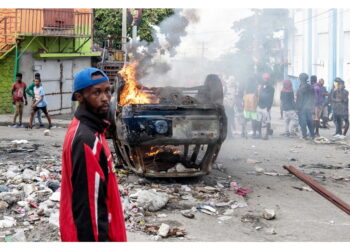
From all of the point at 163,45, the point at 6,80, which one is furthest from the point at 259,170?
the point at 6,80

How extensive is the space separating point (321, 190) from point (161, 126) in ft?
7.82

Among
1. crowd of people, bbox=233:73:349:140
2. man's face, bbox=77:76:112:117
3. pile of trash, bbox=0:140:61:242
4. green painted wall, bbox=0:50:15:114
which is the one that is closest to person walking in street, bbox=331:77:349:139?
crowd of people, bbox=233:73:349:140

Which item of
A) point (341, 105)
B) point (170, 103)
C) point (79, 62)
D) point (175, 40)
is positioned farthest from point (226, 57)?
point (79, 62)

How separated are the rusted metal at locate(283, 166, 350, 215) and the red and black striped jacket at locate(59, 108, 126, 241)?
409 cm

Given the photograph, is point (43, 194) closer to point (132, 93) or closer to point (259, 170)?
point (132, 93)

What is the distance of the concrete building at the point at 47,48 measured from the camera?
52.5 ft

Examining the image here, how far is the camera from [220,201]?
6031mm

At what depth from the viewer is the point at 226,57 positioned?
1155 cm

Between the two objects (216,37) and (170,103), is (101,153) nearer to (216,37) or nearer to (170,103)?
(170,103)

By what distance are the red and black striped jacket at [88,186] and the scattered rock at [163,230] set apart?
2261 mm

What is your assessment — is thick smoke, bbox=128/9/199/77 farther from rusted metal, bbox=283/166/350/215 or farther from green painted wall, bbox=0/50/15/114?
green painted wall, bbox=0/50/15/114

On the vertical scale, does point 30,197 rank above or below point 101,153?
below

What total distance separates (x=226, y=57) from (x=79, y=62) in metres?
8.35

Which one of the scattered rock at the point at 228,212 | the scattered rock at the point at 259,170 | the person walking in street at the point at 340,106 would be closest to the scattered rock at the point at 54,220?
the scattered rock at the point at 228,212
